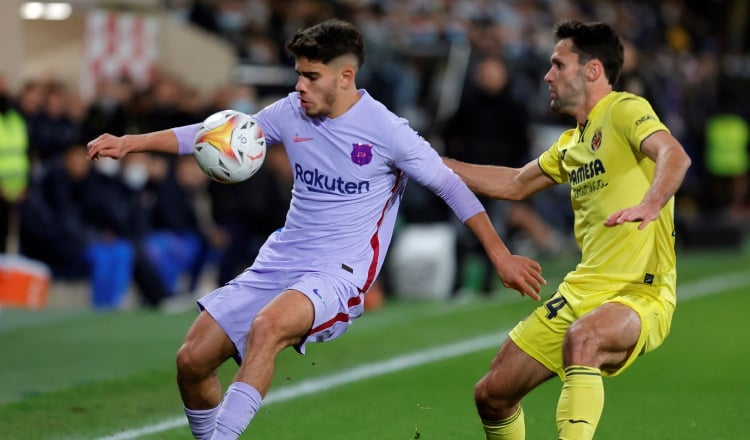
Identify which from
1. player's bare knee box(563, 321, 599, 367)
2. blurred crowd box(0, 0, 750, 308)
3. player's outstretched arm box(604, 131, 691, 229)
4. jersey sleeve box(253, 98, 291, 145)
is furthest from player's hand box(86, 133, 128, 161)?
blurred crowd box(0, 0, 750, 308)

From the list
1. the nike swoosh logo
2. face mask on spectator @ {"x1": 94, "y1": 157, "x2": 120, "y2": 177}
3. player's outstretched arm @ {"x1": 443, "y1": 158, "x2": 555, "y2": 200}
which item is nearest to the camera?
the nike swoosh logo

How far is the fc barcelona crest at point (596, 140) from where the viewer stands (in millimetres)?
6363

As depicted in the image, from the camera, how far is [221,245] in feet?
49.7

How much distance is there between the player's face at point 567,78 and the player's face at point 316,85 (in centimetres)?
104

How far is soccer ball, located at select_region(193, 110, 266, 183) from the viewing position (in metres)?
6.61

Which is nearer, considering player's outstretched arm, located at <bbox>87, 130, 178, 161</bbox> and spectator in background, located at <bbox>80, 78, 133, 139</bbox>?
player's outstretched arm, located at <bbox>87, 130, 178, 161</bbox>

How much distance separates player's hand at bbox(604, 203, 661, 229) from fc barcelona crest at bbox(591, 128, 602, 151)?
0.86m

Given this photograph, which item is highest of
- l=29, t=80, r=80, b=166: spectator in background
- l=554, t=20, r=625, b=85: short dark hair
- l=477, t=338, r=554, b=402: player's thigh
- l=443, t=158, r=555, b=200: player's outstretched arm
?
l=554, t=20, r=625, b=85: short dark hair

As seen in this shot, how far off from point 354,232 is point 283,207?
7856 millimetres

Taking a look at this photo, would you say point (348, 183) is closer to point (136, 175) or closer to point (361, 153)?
point (361, 153)

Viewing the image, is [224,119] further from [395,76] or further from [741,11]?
[741,11]

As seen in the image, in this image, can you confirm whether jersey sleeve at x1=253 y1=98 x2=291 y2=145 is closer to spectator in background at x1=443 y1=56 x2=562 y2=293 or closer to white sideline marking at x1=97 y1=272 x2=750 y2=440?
white sideline marking at x1=97 y1=272 x2=750 y2=440

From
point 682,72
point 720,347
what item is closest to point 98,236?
point 720,347

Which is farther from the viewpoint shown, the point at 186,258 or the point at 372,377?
the point at 186,258
